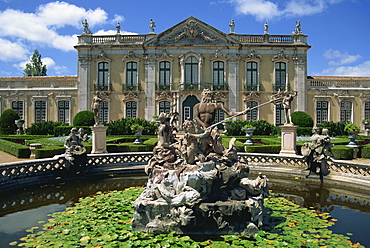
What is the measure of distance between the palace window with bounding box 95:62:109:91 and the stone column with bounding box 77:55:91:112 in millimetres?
1031

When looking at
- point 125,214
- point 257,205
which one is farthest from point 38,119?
point 257,205

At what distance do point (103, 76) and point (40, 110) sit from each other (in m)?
6.96

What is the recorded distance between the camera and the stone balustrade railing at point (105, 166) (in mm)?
7746

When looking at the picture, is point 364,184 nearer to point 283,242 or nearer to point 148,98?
point 283,242

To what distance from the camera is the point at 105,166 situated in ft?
33.3

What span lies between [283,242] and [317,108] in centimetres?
2588

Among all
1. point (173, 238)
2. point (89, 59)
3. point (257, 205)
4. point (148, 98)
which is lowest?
point (173, 238)

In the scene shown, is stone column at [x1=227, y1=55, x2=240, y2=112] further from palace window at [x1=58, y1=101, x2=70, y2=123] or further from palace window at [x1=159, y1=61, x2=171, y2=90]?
palace window at [x1=58, y1=101, x2=70, y2=123]

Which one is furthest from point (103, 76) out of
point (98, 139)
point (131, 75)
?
point (98, 139)

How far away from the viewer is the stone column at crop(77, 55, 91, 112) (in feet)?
90.7

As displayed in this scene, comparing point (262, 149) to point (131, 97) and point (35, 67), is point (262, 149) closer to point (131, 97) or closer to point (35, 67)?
point (131, 97)

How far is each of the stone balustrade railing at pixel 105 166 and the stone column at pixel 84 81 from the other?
1800cm

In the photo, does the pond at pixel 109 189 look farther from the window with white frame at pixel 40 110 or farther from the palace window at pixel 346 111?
the palace window at pixel 346 111

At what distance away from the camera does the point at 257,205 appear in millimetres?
5027
